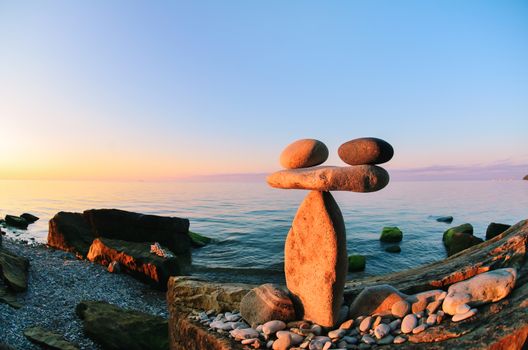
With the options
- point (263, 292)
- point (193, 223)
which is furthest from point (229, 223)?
point (263, 292)

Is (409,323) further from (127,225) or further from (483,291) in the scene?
(127,225)

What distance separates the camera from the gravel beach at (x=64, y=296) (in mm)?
6816

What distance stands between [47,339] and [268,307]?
4.92 m

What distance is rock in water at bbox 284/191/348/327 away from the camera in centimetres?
469

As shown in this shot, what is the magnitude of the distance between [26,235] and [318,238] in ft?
88.5

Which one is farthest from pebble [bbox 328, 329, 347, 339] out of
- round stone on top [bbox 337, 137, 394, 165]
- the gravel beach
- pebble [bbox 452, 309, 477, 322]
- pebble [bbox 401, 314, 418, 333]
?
the gravel beach

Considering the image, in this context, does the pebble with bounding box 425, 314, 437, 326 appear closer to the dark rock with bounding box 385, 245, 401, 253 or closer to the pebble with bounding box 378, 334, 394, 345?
the pebble with bounding box 378, 334, 394, 345

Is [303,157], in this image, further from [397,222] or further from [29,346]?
[397,222]

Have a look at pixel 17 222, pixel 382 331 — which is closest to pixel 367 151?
pixel 382 331

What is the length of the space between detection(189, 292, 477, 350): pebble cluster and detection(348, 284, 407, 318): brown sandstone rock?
0.15m

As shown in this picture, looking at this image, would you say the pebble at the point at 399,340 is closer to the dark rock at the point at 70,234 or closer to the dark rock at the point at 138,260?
the dark rock at the point at 138,260

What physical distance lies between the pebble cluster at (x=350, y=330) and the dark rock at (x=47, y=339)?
3.54 meters

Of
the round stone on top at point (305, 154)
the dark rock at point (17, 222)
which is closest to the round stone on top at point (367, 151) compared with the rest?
the round stone on top at point (305, 154)

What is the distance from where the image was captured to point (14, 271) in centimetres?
925
